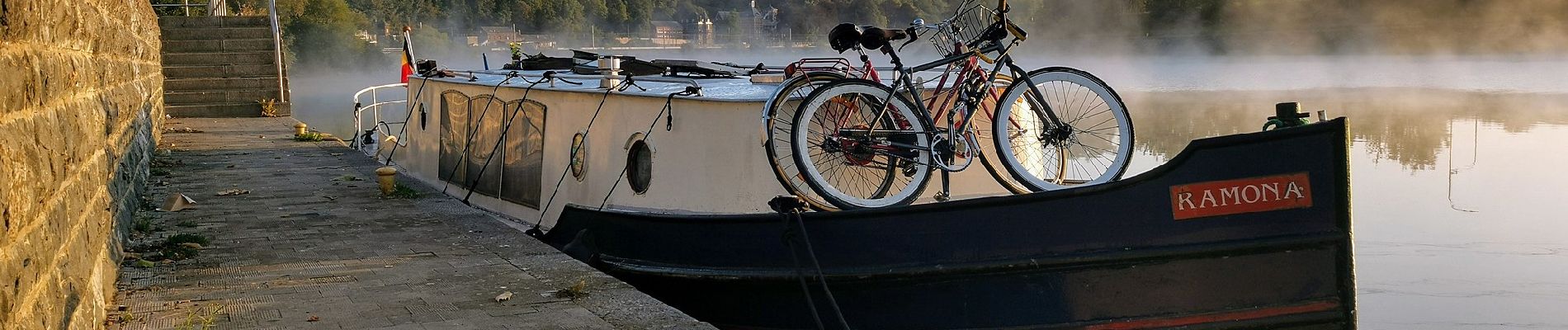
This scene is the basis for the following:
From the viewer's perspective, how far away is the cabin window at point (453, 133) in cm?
1126

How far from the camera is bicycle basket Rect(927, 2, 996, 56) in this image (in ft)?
22.6

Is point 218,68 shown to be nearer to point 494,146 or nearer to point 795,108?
point 494,146

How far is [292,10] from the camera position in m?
59.8

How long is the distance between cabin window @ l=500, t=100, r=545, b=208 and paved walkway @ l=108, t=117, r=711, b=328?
0.31 m

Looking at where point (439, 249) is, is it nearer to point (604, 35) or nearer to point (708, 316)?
point (708, 316)

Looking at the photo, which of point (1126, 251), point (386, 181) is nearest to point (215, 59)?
point (386, 181)

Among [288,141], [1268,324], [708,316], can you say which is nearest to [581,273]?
[708,316]

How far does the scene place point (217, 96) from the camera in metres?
22.1

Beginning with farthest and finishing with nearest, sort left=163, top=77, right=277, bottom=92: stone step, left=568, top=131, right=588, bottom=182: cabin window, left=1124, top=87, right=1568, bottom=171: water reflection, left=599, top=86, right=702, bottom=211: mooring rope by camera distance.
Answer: left=1124, top=87, right=1568, bottom=171: water reflection, left=163, top=77, right=277, bottom=92: stone step, left=568, top=131, right=588, bottom=182: cabin window, left=599, top=86, right=702, bottom=211: mooring rope

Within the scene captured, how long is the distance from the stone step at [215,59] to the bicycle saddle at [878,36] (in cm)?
1798

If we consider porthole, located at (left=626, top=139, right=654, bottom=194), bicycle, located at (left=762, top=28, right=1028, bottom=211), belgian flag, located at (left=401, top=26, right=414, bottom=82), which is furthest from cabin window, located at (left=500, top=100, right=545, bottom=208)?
belgian flag, located at (left=401, top=26, right=414, bottom=82)

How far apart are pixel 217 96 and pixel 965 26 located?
1803 cm

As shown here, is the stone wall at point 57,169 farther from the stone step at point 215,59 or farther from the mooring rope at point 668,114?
the stone step at point 215,59

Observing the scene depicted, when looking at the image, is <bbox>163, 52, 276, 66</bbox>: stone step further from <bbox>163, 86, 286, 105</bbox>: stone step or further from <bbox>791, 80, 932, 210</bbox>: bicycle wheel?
<bbox>791, 80, 932, 210</bbox>: bicycle wheel
